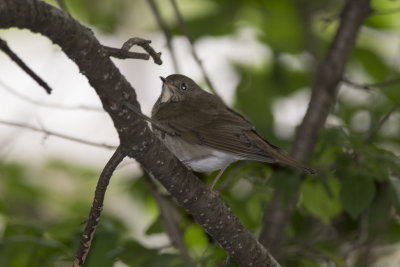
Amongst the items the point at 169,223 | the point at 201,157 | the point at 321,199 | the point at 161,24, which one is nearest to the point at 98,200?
the point at 201,157

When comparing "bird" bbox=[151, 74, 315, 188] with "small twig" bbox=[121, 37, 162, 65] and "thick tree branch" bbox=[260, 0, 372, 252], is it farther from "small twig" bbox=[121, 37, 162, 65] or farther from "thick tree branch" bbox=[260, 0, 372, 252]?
"small twig" bbox=[121, 37, 162, 65]

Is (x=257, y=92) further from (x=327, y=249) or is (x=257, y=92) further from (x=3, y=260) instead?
(x=3, y=260)

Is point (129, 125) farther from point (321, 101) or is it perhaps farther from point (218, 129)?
point (321, 101)

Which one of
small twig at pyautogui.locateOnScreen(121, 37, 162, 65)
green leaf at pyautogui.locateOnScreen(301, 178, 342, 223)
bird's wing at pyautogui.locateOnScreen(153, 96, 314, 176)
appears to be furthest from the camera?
green leaf at pyautogui.locateOnScreen(301, 178, 342, 223)

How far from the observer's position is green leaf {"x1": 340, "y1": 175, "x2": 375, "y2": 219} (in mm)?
3840

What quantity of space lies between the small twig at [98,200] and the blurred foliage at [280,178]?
36.7 inches

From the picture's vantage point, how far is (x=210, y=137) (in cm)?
429

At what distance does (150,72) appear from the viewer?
8.92m

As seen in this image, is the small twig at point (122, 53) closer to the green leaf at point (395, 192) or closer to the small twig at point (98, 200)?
the small twig at point (98, 200)

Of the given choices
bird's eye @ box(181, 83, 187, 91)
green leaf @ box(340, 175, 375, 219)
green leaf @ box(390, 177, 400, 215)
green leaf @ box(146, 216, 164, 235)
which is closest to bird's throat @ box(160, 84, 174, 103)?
bird's eye @ box(181, 83, 187, 91)

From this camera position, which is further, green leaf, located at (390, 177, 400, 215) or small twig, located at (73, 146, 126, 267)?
green leaf, located at (390, 177, 400, 215)

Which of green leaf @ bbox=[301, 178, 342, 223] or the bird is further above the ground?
the bird

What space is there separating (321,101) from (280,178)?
122 cm

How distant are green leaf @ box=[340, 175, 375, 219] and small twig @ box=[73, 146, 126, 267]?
1.68 meters
